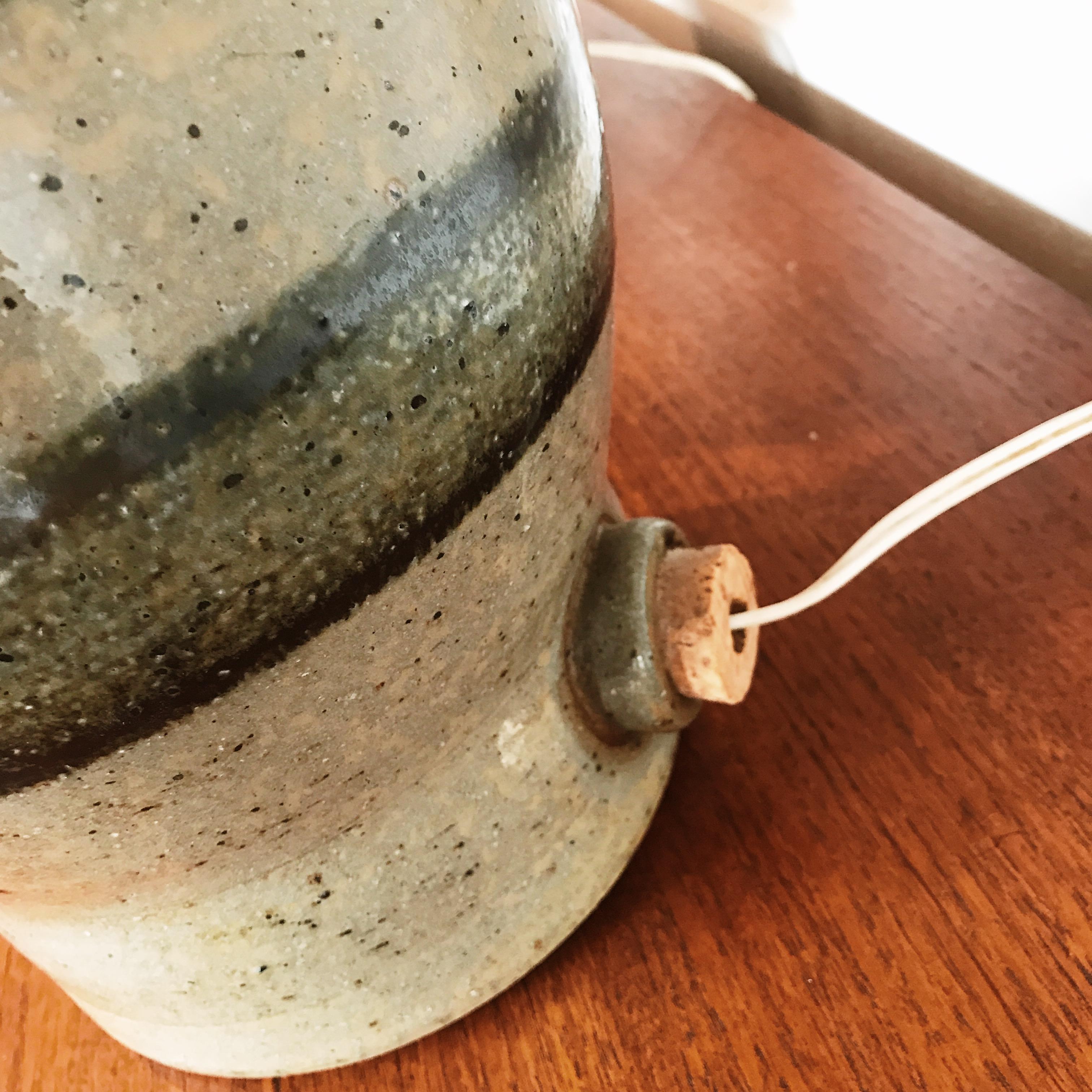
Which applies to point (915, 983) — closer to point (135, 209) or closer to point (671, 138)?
point (135, 209)

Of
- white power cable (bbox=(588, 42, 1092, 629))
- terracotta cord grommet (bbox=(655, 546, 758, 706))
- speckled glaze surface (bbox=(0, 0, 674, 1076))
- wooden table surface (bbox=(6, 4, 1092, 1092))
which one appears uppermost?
speckled glaze surface (bbox=(0, 0, 674, 1076))

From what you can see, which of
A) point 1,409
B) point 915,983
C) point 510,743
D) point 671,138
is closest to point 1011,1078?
point 915,983

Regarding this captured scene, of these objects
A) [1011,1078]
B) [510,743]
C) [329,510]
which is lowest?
[1011,1078]

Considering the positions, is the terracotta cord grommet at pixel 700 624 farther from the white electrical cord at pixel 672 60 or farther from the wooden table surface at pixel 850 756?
the white electrical cord at pixel 672 60

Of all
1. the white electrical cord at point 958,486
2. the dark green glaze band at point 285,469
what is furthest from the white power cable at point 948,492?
the dark green glaze band at point 285,469

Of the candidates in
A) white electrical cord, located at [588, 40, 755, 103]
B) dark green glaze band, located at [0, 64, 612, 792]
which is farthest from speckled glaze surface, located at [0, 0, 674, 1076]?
white electrical cord, located at [588, 40, 755, 103]

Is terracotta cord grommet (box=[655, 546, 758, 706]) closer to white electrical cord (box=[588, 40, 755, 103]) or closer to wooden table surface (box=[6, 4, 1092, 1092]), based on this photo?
wooden table surface (box=[6, 4, 1092, 1092])
